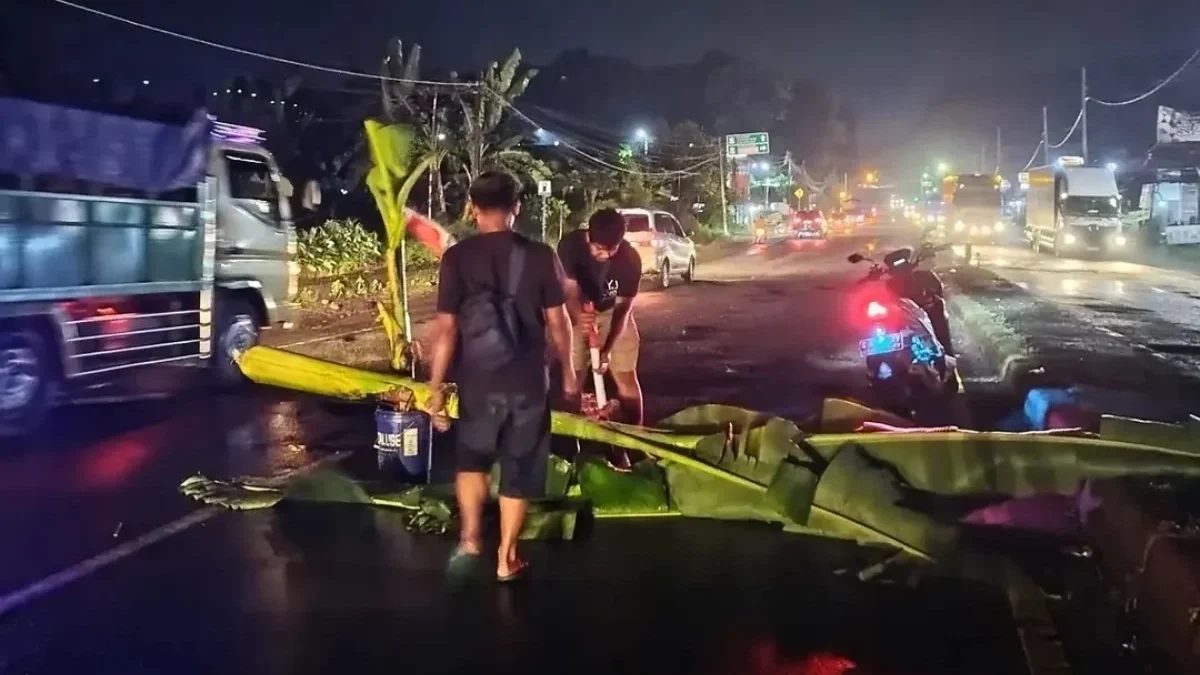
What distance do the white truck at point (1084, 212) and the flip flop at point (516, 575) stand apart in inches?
1510

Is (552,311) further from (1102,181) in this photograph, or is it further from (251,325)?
(1102,181)

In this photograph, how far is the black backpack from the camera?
18.0 ft

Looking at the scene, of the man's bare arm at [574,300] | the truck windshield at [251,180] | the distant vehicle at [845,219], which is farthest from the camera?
the distant vehicle at [845,219]

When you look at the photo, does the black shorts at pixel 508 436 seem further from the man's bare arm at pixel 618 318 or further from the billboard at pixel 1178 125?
the billboard at pixel 1178 125

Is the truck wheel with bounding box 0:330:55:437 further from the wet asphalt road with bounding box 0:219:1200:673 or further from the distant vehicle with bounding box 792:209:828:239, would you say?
the distant vehicle with bounding box 792:209:828:239

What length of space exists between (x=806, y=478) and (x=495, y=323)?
1.98 metres

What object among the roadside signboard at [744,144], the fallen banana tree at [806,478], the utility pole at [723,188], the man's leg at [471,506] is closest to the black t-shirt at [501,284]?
the man's leg at [471,506]

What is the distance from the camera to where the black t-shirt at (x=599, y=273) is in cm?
801

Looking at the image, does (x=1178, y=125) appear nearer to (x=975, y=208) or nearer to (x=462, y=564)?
(x=975, y=208)

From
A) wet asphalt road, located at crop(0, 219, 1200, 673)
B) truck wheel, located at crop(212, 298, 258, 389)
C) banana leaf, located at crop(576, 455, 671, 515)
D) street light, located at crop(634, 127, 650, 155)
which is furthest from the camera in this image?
street light, located at crop(634, 127, 650, 155)

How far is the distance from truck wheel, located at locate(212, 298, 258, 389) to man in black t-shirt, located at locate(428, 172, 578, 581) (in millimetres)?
7314

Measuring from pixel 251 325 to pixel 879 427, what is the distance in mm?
7784

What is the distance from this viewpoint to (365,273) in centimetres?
2611

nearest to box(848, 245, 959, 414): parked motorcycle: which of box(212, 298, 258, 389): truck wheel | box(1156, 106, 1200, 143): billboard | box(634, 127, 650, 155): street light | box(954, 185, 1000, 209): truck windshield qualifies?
box(212, 298, 258, 389): truck wheel
